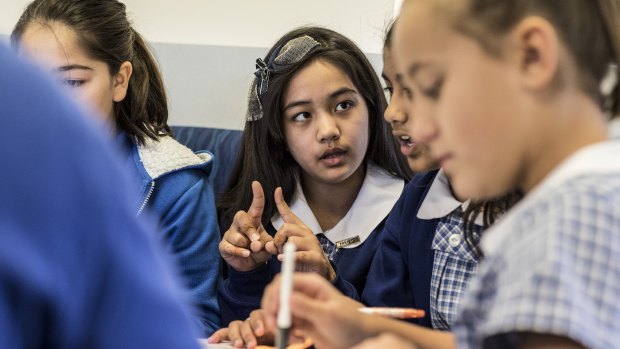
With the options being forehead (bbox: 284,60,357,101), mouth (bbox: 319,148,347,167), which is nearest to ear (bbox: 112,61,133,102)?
forehead (bbox: 284,60,357,101)

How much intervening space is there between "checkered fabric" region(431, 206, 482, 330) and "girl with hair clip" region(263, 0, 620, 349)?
521 millimetres

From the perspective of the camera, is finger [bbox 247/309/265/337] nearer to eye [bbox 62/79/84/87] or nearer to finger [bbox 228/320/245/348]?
finger [bbox 228/320/245/348]

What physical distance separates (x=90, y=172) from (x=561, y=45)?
362 mm

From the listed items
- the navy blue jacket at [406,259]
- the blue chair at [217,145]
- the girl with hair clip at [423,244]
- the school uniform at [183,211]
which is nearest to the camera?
the girl with hair clip at [423,244]

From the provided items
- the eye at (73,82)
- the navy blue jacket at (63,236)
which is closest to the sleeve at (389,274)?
the eye at (73,82)

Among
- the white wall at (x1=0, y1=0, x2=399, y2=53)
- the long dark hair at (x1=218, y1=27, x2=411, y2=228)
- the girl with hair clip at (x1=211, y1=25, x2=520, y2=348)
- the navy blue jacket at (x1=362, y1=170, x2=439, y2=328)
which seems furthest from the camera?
the white wall at (x1=0, y1=0, x2=399, y2=53)

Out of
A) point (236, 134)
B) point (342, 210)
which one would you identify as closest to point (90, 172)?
point (342, 210)

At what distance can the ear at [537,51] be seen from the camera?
1.93 ft

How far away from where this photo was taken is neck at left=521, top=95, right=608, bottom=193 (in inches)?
23.5

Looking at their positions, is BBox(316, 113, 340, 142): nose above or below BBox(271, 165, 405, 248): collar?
above

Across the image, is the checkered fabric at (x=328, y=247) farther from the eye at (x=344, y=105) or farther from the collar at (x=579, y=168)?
the collar at (x=579, y=168)

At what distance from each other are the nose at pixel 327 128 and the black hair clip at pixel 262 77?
0.51ft

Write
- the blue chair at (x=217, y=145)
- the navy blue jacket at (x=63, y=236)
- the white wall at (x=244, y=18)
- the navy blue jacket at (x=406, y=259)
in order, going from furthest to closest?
the white wall at (x=244, y=18) < the blue chair at (x=217, y=145) < the navy blue jacket at (x=406, y=259) < the navy blue jacket at (x=63, y=236)

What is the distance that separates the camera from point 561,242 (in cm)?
49
